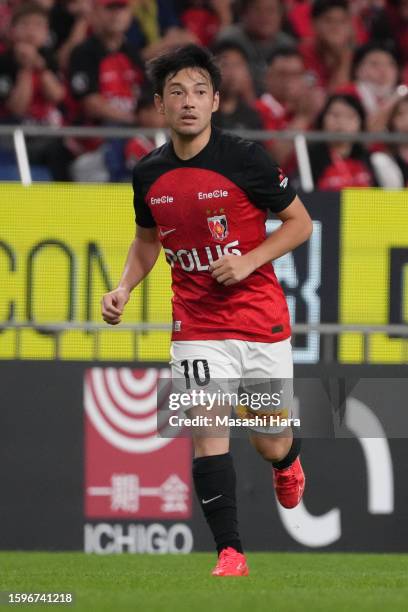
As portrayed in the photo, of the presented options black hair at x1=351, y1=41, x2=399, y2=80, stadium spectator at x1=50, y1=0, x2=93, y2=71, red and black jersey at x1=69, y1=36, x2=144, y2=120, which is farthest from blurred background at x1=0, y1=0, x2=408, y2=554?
stadium spectator at x1=50, y1=0, x2=93, y2=71

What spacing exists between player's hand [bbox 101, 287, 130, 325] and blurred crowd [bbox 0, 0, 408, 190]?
3771mm

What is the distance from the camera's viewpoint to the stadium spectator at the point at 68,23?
A: 13164 mm

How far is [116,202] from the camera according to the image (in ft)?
30.8

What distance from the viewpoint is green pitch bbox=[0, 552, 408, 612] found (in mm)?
5145

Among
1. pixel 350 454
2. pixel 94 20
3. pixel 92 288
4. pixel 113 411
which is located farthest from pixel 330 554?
pixel 94 20

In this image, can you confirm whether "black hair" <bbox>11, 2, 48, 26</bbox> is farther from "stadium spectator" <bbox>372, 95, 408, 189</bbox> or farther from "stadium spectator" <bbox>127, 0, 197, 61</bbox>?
"stadium spectator" <bbox>372, 95, 408, 189</bbox>

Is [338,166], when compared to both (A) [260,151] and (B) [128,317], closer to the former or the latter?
(B) [128,317]

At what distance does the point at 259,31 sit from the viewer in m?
13.7

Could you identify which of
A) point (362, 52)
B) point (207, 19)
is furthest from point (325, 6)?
point (207, 19)

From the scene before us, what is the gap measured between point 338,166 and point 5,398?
2.95 m

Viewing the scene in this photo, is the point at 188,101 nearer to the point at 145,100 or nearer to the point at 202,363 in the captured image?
the point at 202,363

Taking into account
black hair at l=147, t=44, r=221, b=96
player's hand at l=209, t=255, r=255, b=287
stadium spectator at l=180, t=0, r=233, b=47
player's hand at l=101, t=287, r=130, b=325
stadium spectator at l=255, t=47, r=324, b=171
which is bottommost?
player's hand at l=101, t=287, r=130, b=325

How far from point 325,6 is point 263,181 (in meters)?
7.35

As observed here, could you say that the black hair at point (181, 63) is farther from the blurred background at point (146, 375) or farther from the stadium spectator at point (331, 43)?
the stadium spectator at point (331, 43)
